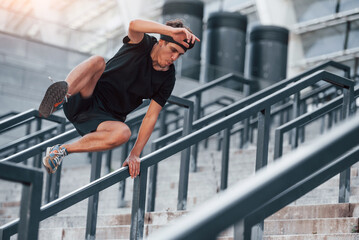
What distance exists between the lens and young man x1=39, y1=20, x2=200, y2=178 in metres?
3.32

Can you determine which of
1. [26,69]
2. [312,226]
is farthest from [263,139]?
[26,69]

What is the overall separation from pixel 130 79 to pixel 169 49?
0.35 metres

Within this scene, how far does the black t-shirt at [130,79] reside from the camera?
3422 millimetres

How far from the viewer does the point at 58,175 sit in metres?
4.77

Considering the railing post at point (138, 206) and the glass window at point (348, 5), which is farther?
the glass window at point (348, 5)

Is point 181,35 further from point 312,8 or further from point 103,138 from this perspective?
point 312,8

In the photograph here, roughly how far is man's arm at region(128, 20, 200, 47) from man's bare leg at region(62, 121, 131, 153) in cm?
53

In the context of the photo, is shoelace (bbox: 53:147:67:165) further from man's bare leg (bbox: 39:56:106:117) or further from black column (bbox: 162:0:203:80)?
black column (bbox: 162:0:203:80)

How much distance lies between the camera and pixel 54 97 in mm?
3166

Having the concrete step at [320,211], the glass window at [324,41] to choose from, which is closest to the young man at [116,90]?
the concrete step at [320,211]

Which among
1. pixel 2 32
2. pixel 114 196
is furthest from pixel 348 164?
pixel 2 32

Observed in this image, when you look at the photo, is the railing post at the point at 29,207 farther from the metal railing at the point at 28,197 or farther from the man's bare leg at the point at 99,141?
the man's bare leg at the point at 99,141

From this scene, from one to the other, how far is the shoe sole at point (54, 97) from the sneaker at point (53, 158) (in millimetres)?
290

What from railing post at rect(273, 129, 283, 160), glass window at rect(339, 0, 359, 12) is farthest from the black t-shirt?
glass window at rect(339, 0, 359, 12)
